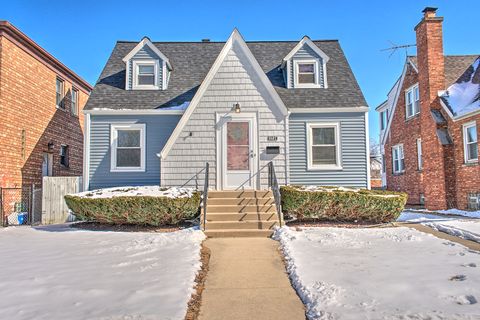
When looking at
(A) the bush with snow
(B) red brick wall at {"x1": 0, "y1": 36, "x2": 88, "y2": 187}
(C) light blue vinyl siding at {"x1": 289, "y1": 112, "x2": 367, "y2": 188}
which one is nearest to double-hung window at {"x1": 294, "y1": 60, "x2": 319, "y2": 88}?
(C) light blue vinyl siding at {"x1": 289, "y1": 112, "x2": 367, "y2": 188}

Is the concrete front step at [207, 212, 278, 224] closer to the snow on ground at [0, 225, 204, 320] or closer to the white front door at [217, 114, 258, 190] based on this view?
the snow on ground at [0, 225, 204, 320]

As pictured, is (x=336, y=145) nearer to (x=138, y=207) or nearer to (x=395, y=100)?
(x=138, y=207)

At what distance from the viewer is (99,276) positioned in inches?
202

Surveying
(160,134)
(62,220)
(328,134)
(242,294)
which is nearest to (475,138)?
(328,134)

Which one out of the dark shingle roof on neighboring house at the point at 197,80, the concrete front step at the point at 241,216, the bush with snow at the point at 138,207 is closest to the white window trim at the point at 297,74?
the dark shingle roof on neighboring house at the point at 197,80

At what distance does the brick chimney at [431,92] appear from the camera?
48.0ft

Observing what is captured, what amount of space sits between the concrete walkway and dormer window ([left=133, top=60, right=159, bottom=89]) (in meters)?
8.28

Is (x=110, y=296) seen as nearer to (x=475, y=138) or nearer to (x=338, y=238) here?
(x=338, y=238)

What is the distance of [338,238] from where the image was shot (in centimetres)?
757

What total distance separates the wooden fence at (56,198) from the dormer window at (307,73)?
8.83 meters

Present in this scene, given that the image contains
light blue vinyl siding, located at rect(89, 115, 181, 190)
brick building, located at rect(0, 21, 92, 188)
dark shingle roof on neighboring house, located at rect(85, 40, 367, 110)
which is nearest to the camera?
light blue vinyl siding, located at rect(89, 115, 181, 190)

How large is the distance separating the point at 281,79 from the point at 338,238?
7.90m

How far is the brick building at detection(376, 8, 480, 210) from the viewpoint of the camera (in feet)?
44.9

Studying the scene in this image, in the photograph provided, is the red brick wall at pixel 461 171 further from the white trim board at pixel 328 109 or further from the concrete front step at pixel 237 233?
the concrete front step at pixel 237 233
